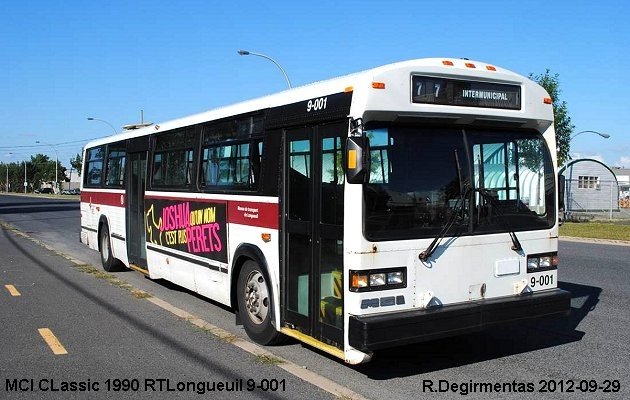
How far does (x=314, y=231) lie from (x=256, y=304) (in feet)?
5.11

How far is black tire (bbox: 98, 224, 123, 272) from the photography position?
12.8 metres

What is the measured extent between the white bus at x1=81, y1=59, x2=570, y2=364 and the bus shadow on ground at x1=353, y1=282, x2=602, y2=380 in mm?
678

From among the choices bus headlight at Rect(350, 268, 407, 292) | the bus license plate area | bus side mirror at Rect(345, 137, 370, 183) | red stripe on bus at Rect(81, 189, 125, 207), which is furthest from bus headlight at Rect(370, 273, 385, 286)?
red stripe on bus at Rect(81, 189, 125, 207)

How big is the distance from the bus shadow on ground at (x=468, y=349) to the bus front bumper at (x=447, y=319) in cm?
20

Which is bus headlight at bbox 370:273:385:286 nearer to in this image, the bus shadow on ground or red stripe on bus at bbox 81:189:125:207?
the bus shadow on ground

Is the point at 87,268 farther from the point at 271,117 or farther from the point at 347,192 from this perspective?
the point at 347,192

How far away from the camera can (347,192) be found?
17.6 ft

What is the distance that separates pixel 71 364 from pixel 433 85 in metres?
4.35

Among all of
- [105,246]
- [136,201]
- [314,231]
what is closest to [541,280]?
[314,231]

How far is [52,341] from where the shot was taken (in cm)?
707

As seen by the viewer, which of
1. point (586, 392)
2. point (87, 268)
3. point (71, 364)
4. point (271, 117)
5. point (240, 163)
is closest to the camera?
point (586, 392)

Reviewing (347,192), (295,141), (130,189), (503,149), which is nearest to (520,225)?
(503,149)

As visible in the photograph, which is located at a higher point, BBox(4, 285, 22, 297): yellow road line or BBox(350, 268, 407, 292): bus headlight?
BBox(350, 268, 407, 292): bus headlight

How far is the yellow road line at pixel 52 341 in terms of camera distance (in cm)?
665
